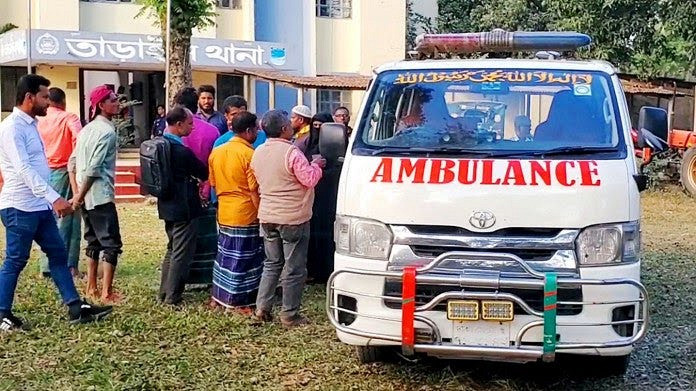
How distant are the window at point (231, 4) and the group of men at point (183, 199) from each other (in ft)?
47.9

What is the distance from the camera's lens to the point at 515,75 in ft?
18.2

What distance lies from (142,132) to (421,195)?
19.3 meters

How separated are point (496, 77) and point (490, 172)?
3.15 feet

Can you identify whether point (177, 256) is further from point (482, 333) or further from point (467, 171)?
point (482, 333)

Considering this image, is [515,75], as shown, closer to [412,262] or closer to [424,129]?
[424,129]

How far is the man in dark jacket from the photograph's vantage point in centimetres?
666

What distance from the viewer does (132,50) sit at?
741 inches

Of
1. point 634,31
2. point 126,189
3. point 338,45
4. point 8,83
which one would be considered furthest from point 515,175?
point 338,45

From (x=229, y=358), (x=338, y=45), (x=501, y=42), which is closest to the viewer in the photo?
(x=229, y=358)

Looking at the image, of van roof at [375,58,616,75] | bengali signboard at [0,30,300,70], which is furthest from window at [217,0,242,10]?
van roof at [375,58,616,75]

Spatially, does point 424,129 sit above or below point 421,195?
above

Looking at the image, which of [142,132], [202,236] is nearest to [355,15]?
[142,132]

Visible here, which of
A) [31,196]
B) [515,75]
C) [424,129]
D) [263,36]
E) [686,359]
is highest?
[263,36]

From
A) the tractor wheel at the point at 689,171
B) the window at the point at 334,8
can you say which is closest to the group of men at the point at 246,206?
the tractor wheel at the point at 689,171
